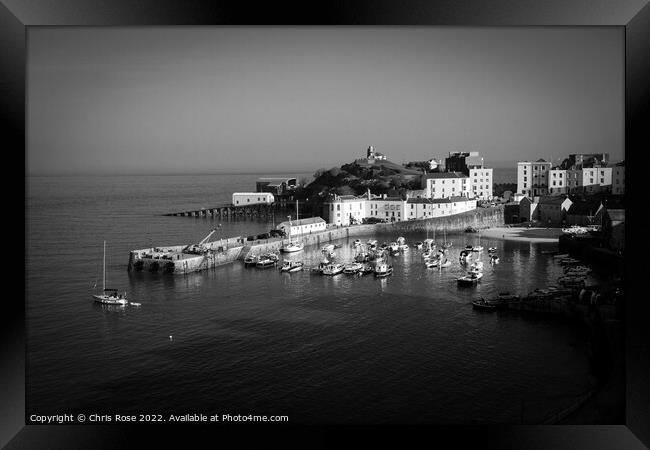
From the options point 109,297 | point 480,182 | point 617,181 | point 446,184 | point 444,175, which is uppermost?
point 444,175

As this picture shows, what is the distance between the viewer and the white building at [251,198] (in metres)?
16.1

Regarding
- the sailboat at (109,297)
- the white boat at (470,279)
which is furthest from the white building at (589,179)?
the sailboat at (109,297)

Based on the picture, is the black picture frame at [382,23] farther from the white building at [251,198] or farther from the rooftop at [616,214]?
the white building at [251,198]

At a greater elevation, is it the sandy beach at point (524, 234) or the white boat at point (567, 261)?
the sandy beach at point (524, 234)

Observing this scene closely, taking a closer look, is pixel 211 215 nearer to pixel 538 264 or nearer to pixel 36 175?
pixel 538 264

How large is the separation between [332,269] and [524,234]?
285cm

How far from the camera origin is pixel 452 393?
4.07 metres

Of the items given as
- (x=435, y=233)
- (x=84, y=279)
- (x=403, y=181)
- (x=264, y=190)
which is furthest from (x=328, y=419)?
(x=264, y=190)

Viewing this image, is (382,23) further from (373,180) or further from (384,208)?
(373,180)

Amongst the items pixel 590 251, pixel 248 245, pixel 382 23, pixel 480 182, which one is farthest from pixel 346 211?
pixel 382 23

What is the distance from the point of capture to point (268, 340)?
510 cm

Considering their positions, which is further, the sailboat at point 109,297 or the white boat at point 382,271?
the white boat at point 382,271

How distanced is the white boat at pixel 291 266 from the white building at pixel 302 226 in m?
2.66

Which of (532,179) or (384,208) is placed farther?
(384,208)
